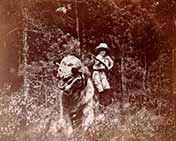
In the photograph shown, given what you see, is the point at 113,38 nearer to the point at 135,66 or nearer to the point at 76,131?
the point at 135,66

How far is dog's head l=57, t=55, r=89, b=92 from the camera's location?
9.57ft

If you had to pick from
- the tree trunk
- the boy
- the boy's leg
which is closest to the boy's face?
the boy

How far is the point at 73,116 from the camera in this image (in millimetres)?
2904

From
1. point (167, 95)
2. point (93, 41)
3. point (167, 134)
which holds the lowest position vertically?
point (167, 134)

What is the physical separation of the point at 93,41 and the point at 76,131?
482mm

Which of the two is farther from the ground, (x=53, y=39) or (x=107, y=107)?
(x=53, y=39)

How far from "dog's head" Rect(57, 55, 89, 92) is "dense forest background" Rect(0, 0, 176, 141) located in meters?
0.03

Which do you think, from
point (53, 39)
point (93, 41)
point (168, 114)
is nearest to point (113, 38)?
point (93, 41)

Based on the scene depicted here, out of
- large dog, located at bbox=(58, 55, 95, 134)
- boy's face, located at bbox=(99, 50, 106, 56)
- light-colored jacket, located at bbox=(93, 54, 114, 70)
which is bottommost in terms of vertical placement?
large dog, located at bbox=(58, 55, 95, 134)

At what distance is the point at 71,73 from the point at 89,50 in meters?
0.16

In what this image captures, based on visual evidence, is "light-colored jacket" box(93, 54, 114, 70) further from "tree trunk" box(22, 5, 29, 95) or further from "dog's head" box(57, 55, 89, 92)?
"tree trunk" box(22, 5, 29, 95)

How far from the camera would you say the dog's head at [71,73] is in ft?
9.57

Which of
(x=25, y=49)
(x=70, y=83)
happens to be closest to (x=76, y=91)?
(x=70, y=83)

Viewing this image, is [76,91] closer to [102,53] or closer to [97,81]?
[97,81]
